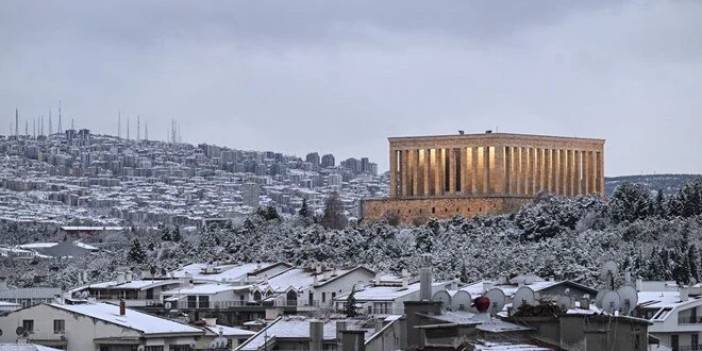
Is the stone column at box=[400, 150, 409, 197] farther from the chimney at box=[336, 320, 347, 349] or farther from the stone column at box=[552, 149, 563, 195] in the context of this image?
the chimney at box=[336, 320, 347, 349]

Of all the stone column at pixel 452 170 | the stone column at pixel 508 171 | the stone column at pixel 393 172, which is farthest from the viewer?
the stone column at pixel 393 172

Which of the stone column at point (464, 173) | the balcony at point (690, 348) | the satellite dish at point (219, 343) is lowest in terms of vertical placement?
the balcony at point (690, 348)

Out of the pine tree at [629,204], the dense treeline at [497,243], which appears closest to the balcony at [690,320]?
the dense treeline at [497,243]

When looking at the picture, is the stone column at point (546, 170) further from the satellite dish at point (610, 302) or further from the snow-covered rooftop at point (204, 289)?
the satellite dish at point (610, 302)

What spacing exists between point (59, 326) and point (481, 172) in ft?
330

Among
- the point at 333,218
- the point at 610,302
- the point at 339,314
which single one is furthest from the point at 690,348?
the point at 333,218

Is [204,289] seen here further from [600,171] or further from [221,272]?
[600,171]

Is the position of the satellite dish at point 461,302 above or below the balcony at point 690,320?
above

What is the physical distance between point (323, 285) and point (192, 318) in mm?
19723

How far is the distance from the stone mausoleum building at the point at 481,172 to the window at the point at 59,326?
90.4m

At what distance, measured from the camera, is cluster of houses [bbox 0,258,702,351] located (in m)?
47.0

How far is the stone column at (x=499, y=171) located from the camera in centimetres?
17262

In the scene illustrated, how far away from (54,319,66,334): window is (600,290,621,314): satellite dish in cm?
2625

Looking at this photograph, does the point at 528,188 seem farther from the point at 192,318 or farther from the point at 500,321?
Result: the point at 500,321
